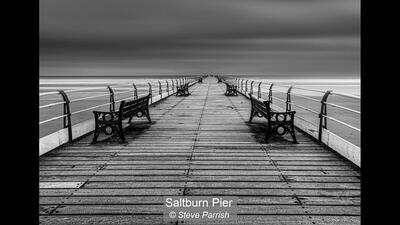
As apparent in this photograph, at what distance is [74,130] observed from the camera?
7.70m

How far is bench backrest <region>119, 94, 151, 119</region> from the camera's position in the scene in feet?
24.5

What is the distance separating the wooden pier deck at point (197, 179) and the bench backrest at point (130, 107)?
1.87 feet

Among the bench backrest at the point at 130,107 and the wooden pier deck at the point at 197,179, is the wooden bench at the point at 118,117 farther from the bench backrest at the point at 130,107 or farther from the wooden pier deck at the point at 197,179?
the wooden pier deck at the point at 197,179

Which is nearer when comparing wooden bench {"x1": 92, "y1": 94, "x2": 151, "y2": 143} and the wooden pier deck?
the wooden pier deck

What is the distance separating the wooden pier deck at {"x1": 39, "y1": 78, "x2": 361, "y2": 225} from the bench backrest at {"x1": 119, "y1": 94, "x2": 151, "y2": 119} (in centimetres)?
57

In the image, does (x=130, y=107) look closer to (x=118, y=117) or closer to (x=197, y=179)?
(x=118, y=117)

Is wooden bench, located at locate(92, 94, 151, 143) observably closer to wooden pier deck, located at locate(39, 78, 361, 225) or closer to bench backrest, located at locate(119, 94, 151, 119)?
bench backrest, located at locate(119, 94, 151, 119)

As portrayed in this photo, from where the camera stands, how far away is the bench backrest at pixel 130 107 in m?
7.46

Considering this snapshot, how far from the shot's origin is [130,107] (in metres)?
8.37

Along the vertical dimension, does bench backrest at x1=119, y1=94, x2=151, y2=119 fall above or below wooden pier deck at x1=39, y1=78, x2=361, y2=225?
above

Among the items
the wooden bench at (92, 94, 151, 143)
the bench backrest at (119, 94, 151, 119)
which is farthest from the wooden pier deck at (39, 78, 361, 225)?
the bench backrest at (119, 94, 151, 119)

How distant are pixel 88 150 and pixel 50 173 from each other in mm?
1560
